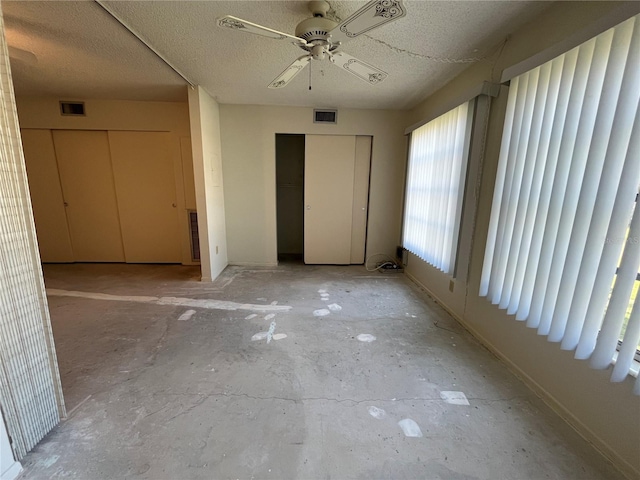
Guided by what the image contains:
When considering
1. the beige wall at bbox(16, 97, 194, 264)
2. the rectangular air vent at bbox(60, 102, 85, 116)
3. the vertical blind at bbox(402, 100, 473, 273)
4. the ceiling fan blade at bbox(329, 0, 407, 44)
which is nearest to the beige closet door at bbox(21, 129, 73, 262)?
the beige wall at bbox(16, 97, 194, 264)

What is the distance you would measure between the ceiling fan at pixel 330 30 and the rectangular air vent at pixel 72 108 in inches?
144

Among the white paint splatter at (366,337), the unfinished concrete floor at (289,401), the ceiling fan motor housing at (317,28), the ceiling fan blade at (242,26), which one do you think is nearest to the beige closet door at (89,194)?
the unfinished concrete floor at (289,401)

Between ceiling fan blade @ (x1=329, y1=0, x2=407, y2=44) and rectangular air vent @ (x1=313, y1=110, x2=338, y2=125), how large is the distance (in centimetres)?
255

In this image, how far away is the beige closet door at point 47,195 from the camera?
3994 millimetres

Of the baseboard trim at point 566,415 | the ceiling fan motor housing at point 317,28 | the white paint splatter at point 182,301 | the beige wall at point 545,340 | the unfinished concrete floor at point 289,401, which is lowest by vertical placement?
the white paint splatter at point 182,301

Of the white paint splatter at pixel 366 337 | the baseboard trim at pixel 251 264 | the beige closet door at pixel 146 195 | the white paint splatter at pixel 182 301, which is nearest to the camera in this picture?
the white paint splatter at pixel 366 337

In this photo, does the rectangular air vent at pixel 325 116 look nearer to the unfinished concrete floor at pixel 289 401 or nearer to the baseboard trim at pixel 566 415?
the unfinished concrete floor at pixel 289 401

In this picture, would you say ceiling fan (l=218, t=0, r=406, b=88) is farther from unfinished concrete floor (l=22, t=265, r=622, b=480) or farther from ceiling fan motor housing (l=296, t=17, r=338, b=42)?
unfinished concrete floor (l=22, t=265, r=622, b=480)

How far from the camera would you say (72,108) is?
12.8 feet

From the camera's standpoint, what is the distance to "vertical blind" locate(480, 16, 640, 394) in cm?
127

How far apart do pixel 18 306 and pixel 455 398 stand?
8.00 ft

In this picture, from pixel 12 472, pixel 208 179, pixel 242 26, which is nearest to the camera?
→ pixel 12 472

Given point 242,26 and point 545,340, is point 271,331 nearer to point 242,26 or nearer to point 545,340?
point 545,340

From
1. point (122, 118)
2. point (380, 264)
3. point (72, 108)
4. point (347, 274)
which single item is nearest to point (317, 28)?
point (347, 274)
